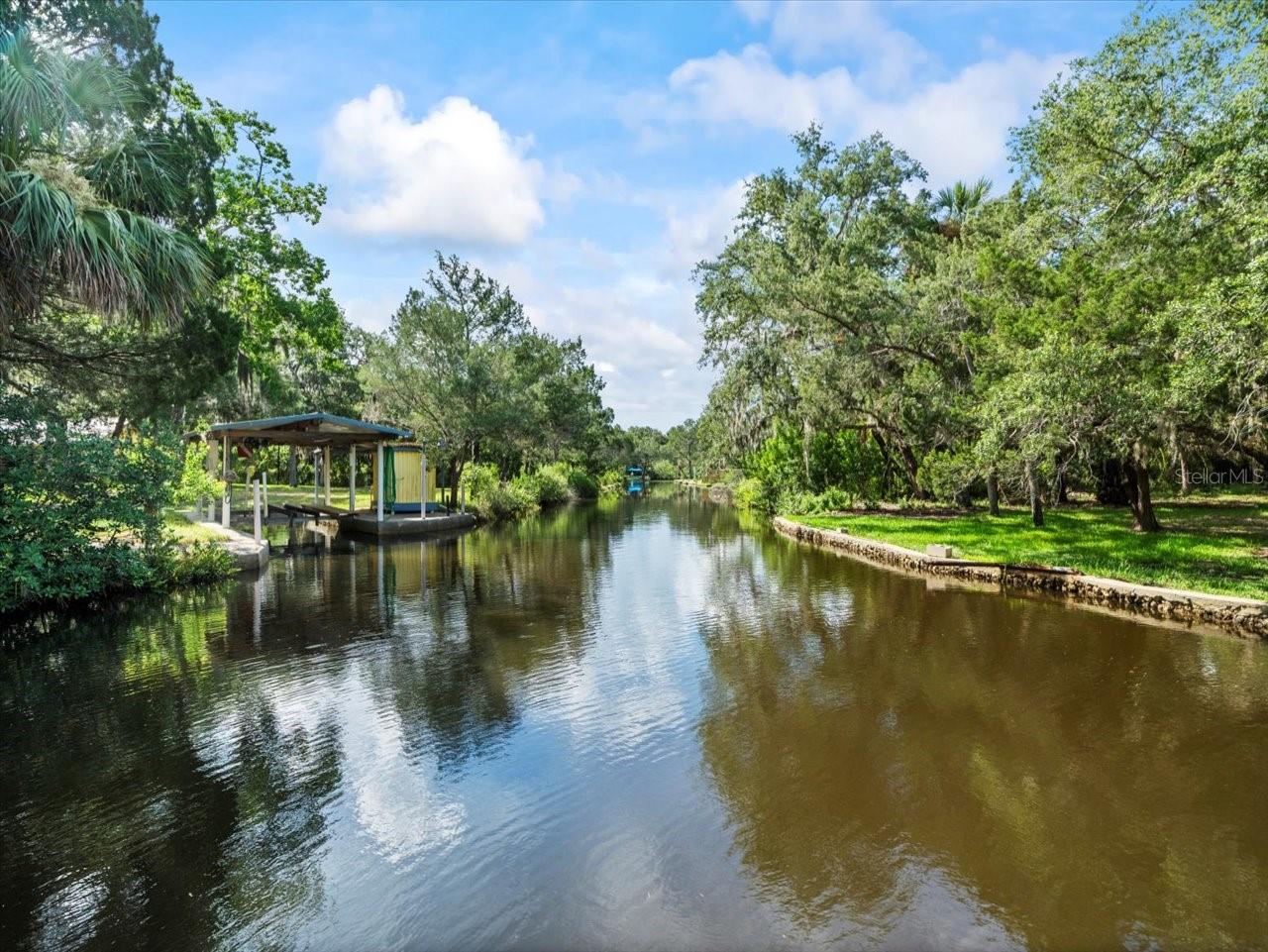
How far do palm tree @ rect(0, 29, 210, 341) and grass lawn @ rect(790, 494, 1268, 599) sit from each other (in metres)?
13.9

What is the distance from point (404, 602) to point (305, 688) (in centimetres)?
451

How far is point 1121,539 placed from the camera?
15.0 meters

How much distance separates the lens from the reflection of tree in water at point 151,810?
3.59 m

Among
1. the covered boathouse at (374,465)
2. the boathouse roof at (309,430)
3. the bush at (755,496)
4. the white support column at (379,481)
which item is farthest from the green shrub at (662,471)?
the boathouse roof at (309,430)

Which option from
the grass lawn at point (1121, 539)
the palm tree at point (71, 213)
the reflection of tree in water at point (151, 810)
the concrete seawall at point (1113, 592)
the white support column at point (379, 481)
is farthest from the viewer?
the white support column at point (379, 481)

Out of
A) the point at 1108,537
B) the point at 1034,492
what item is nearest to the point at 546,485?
the point at 1034,492

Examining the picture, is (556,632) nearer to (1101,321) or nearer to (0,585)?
(0,585)

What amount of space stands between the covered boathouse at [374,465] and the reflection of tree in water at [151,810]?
43.2 ft

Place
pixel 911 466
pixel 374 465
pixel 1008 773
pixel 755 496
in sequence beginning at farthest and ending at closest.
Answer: pixel 755 496
pixel 374 465
pixel 911 466
pixel 1008 773

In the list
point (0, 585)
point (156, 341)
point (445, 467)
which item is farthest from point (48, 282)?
point (445, 467)

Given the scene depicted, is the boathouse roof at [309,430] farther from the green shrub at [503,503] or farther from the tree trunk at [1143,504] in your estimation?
the tree trunk at [1143,504]

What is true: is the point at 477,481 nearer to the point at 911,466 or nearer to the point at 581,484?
the point at 581,484

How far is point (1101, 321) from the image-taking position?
1173cm

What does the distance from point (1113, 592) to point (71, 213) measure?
14.0m
